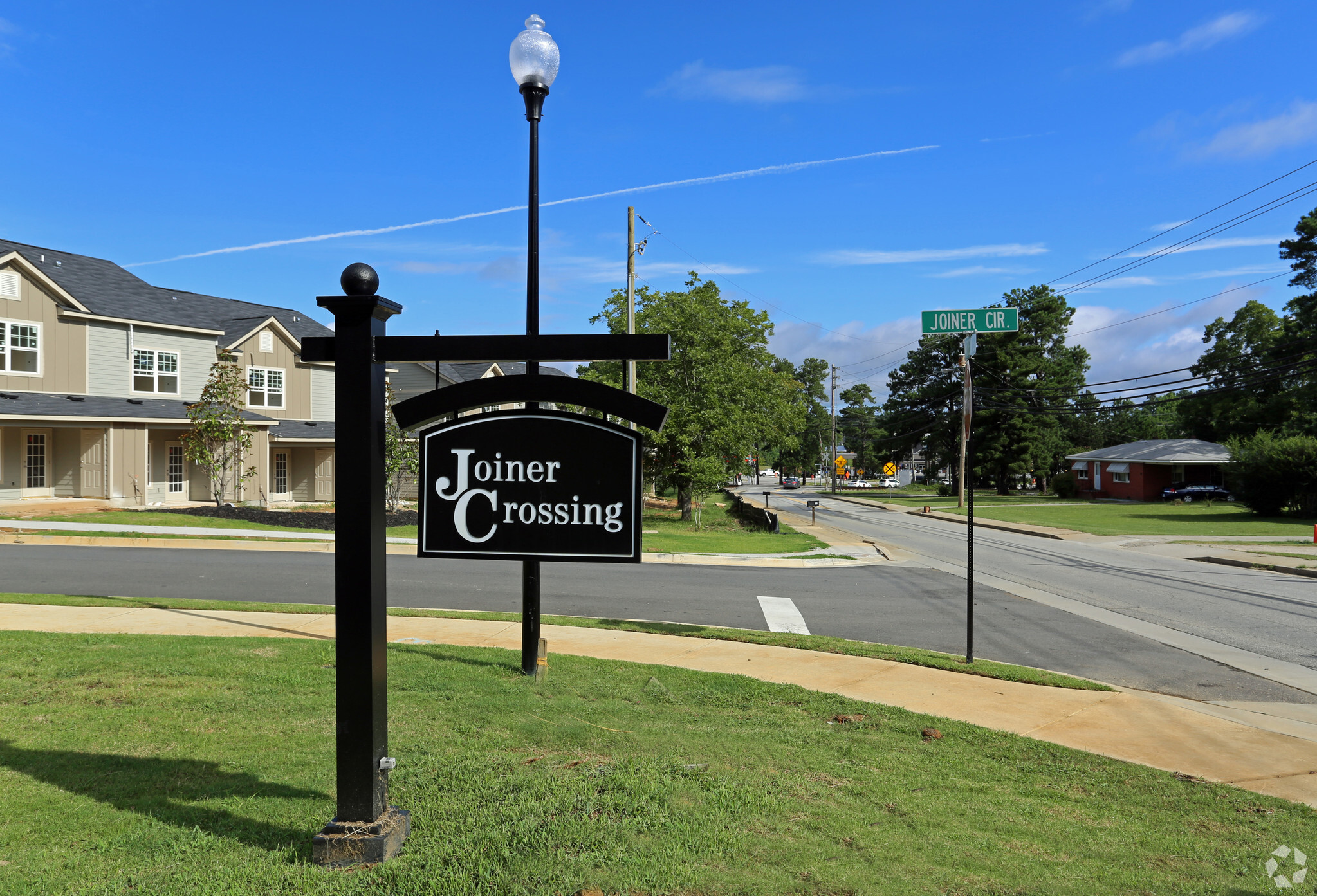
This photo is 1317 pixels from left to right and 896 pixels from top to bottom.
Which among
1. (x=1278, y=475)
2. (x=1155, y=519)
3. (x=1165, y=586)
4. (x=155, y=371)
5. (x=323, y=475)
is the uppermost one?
(x=155, y=371)

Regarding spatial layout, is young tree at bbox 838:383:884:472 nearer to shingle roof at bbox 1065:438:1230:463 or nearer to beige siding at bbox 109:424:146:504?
shingle roof at bbox 1065:438:1230:463

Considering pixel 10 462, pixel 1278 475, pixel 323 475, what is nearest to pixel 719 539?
pixel 323 475

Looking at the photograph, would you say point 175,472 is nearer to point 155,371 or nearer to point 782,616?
point 155,371

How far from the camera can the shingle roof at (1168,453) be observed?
55.6 m

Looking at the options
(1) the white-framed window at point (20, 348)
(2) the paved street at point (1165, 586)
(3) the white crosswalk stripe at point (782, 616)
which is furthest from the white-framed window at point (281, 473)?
(3) the white crosswalk stripe at point (782, 616)

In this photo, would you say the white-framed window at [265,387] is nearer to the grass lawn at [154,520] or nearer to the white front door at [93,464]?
the white front door at [93,464]

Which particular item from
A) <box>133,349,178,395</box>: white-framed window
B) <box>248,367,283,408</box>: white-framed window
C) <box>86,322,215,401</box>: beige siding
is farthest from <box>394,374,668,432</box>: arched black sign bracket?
<box>248,367,283,408</box>: white-framed window

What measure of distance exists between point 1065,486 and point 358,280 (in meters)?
68.6

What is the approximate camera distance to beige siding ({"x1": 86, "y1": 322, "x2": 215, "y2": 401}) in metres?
28.0

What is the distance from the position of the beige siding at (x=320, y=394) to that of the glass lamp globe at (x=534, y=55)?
3084cm

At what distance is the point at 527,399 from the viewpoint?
482cm

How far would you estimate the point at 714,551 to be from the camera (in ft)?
68.1

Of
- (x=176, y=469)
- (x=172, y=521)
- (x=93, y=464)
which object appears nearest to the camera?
(x=172, y=521)

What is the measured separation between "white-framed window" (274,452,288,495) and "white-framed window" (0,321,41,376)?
890 centimetres
